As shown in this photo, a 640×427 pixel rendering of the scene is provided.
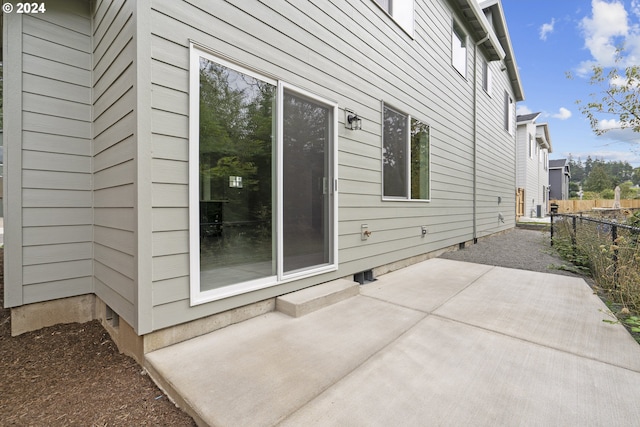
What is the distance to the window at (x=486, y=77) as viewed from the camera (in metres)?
8.18

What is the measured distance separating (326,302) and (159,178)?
187 cm

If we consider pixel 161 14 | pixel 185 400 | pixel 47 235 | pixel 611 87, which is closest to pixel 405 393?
pixel 185 400

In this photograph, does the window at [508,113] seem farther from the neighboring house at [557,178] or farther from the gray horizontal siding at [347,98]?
the neighboring house at [557,178]

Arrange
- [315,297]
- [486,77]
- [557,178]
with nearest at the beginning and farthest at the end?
1. [315,297]
2. [486,77]
3. [557,178]

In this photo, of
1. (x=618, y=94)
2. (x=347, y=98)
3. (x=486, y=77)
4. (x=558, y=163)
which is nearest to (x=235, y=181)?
(x=347, y=98)

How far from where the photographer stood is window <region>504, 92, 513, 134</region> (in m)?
10.3

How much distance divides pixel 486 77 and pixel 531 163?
1231cm

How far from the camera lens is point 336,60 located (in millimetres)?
3504

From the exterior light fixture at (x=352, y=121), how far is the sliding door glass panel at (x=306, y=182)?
0.85ft

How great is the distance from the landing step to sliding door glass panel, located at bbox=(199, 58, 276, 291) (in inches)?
12.3

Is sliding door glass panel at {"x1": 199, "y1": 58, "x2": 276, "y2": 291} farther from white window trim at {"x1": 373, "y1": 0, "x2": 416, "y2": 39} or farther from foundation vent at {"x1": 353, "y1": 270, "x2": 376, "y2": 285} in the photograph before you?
white window trim at {"x1": 373, "y1": 0, "x2": 416, "y2": 39}

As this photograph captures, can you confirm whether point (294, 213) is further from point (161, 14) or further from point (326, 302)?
point (161, 14)

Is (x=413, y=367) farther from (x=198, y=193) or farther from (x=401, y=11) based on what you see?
(x=401, y=11)

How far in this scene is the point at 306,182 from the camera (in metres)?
3.19
